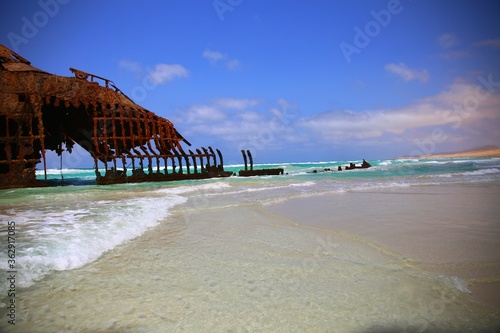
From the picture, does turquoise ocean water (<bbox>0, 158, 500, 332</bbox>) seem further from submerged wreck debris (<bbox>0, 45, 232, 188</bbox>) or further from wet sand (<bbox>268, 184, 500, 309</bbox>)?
submerged wreck debris (<bbox>0, 45, 232, 188</bbox>)

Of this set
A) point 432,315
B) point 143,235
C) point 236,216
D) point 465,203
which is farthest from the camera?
point 465,203

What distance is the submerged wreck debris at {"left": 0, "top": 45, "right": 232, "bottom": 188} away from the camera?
51.1 feet

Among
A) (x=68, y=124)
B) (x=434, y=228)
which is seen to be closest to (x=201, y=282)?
(x=434, y=228)

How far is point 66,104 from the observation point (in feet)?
54.1

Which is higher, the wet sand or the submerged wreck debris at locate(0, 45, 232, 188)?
the submerged wreck debris at locate(0, 45, 232, 188)

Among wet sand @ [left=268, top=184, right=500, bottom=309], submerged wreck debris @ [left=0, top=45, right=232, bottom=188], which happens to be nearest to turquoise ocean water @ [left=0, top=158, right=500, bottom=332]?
wet sand @ [left=268, top=184, right=500, bottom=309]

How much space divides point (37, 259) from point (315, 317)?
10.1 feet

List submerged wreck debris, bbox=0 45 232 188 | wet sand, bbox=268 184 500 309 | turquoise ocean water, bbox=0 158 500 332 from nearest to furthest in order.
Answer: turquoise ocean water, bbox=0 158 500 332
wet sand, bbox=268 184 500 309
submerged wreck debris, bbox=0 45 232 188

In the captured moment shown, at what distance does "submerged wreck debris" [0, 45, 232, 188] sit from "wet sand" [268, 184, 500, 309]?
44.1 feet

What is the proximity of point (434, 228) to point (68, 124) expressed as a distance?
21832mm

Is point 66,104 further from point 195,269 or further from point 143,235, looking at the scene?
point 195,269

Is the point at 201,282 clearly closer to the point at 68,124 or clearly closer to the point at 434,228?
the point at 434,228

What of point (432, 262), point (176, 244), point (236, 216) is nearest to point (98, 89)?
point (236, 216)

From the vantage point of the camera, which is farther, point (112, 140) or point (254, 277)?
point (112, 140)
